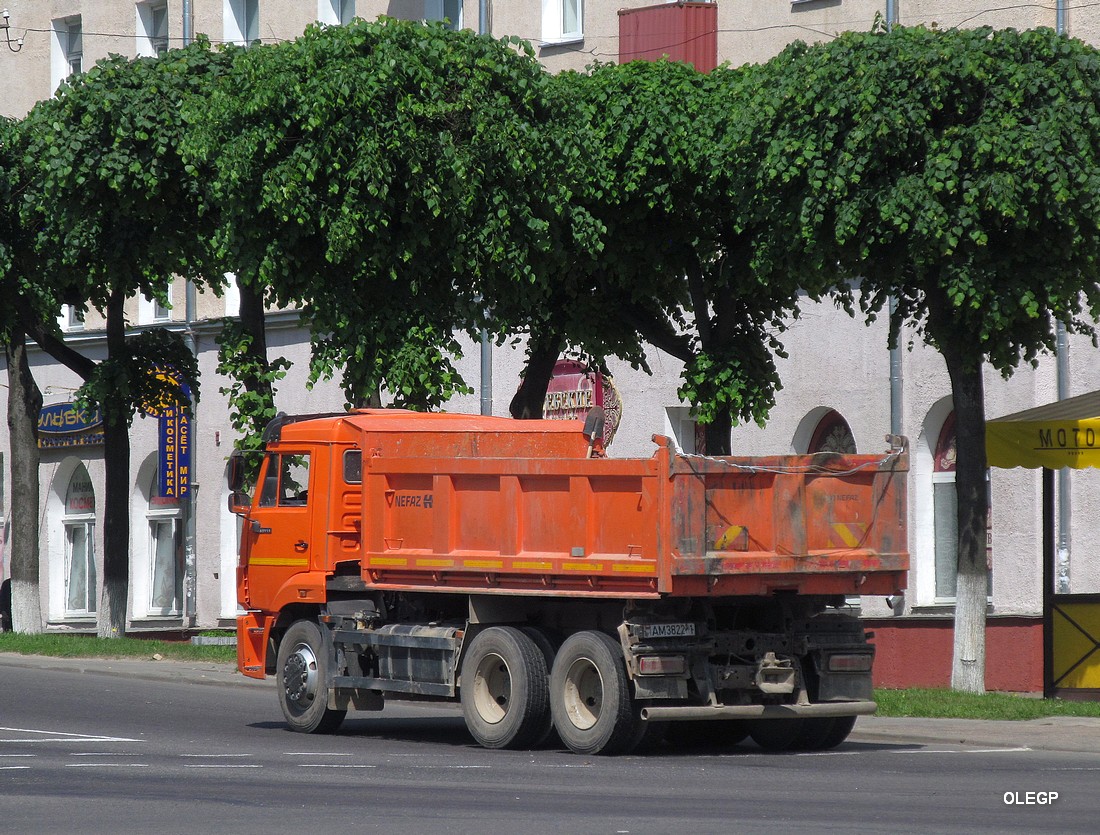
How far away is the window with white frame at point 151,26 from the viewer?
123 ft

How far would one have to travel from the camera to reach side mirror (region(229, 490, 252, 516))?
18.5m

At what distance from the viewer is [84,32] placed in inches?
1515

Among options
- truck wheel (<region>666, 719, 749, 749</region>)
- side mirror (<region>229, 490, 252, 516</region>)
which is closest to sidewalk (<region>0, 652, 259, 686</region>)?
side mirror (<region>229, 490, 252, 516</region>)

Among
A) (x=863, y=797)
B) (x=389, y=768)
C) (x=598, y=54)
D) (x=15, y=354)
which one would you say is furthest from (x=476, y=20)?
(x=863, y=797)

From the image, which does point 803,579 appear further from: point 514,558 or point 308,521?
point 308,521

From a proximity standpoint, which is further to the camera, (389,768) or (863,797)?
(389,768)

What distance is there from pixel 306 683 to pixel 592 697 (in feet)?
11.0

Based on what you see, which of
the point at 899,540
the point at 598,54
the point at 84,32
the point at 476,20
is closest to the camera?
the point at 899,540

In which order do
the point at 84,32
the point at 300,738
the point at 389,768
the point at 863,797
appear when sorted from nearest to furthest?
the point at 863,797 → the point at 389,768 → the point at 300,738 → the point at 84,32

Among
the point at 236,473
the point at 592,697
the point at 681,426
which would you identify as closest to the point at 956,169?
the point at 592,697

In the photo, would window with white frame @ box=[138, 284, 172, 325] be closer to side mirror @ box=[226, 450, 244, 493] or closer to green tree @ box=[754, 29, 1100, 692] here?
side mirror @ box=[226, 450, 244, 493]

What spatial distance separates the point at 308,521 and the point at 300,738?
76.6 inches

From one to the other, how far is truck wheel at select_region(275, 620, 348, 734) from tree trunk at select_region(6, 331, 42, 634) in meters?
15.1

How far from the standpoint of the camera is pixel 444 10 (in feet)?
108
